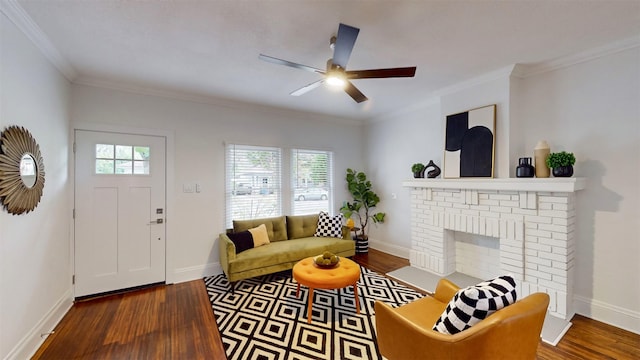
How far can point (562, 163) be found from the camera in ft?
8.19

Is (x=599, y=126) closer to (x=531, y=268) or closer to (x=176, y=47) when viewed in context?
(x=531, y=268)

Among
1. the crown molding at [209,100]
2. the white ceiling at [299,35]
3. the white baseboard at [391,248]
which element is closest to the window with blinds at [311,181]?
the crown molding at [209,100]

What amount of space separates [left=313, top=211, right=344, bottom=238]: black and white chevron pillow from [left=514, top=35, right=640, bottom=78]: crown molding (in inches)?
122

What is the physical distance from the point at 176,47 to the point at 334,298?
3095mm

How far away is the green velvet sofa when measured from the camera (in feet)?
10.4

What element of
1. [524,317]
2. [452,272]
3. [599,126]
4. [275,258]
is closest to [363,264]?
[452,272]

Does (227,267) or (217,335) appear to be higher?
(227,267)

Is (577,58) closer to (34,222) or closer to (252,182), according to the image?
(252,182)

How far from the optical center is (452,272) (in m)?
3.68

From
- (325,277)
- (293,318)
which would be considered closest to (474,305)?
(325,277)

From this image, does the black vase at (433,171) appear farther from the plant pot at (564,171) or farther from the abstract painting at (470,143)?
the plant pot at (564,171)

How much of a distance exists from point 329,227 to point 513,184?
8.44ft

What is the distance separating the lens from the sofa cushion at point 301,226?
13.8 feet

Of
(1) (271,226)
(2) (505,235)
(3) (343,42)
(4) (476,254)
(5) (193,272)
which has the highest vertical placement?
(3) (343,42)
